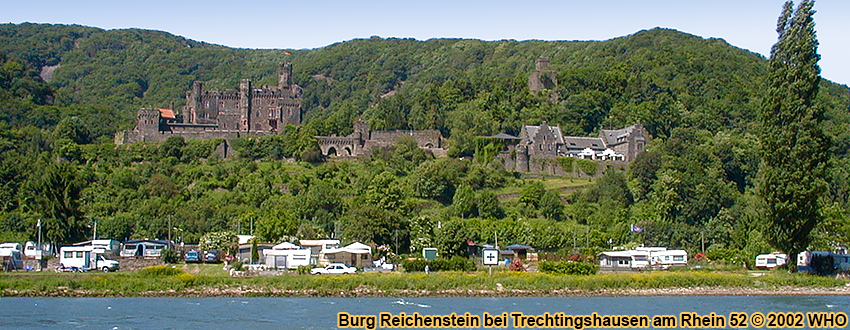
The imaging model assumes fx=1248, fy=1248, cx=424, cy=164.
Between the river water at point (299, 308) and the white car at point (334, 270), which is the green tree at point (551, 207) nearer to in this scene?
the white car at point (334, 270)

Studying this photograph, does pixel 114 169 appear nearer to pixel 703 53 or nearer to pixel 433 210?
pixel 433 210

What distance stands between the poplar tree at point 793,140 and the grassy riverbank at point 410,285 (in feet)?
9.34

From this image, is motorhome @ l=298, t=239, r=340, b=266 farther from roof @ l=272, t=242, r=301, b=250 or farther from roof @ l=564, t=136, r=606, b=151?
roof @ l=564, t=136, r=606, b=151

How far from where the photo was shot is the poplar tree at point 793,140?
203 feet

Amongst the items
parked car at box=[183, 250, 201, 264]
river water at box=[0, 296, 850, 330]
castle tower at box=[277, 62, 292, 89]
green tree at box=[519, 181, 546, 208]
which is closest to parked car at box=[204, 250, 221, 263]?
parked car at box=[183, 250, 201, 264]

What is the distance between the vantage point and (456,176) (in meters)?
98.3

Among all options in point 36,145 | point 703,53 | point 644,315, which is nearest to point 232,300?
point 644,315

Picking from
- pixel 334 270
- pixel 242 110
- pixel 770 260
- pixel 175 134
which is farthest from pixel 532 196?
pixel 242 110

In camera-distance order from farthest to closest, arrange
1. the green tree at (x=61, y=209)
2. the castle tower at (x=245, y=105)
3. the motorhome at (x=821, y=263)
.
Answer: the castle tower at (x=245, y=105)
the green tree at (x=61, y=209)
the motorhome at (x=821, y=263)

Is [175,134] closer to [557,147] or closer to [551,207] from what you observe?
[557,147]

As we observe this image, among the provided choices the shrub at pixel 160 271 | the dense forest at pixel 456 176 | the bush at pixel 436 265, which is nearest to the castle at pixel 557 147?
the dense forest at pixel 456 176

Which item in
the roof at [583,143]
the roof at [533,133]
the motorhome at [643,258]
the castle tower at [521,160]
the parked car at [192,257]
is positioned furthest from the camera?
the roof at [583,143]

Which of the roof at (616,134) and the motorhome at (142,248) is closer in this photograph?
the motorhome at (142,248)

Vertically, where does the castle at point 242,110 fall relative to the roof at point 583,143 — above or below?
above
